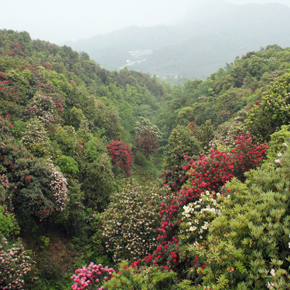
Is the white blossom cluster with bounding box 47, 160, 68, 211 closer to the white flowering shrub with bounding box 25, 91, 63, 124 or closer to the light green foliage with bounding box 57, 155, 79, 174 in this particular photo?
the light green foliage with bounding box 57, 155, 79, 174

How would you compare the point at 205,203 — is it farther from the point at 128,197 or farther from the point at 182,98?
the point at 182,98

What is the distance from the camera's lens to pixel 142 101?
46.3 metres

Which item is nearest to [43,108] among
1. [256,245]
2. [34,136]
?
[34,136]

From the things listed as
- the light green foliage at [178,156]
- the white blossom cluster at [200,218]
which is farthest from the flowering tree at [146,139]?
the white blossom cluster at [200,218]

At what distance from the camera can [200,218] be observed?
7.04m

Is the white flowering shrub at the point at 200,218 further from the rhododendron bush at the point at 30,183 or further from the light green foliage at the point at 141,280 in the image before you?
the rhododendron bush at the point at 30,183

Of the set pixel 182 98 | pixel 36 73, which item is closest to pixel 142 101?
pixel 182 98

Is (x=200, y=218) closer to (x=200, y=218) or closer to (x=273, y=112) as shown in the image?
(x=200, y=218)

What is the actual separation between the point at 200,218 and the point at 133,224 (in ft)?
14.6

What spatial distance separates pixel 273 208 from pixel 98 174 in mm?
12344

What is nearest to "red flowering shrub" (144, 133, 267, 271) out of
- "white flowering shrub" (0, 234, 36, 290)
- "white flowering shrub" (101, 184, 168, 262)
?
"white flowering shrub" (101, 184, 168, 262)

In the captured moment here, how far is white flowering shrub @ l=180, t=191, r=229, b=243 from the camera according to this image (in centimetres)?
675

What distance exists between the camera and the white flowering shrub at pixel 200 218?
675cm

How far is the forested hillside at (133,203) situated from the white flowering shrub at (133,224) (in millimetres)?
56
